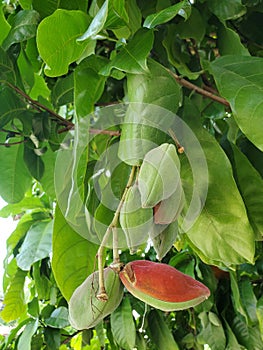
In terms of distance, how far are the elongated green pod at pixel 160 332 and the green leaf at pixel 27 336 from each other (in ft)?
0.73

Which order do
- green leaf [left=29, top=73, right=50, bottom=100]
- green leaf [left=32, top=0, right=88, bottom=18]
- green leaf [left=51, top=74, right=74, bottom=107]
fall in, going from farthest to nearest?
green leaf [left=29, top=73, right=50, bottom=100]
green leaf [left=51, top=74, right=74, bottom=107]
green leaf [left=32, top=0, right=88, bottom=18]

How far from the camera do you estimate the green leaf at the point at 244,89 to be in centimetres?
40

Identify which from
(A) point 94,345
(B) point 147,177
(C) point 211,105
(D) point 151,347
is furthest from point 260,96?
(A) point 94,345

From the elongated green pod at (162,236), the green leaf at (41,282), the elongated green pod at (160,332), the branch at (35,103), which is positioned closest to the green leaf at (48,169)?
the branch at (35,103)

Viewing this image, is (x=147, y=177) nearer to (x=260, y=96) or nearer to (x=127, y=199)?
(x=127, y=199)

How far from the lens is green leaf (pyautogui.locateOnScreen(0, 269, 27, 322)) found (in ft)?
3.11

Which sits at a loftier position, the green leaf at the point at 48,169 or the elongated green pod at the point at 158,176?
the elongated green pod at the point at 158,176

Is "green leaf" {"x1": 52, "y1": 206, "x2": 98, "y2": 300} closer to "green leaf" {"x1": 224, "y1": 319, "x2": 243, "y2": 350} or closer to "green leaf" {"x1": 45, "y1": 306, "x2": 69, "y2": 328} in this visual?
"green leaf" {"x1": 45, "y1": 306, "x2": 69, "y2": 328}

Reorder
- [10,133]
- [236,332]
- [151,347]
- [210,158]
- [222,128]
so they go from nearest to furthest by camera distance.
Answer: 1. [210,158]
2. [10,133]
3. [222,128]
4. [236,332]
5. [151,347]

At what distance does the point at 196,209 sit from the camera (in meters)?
0.41

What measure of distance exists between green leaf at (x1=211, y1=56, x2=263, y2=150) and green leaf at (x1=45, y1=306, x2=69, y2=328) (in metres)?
0.59

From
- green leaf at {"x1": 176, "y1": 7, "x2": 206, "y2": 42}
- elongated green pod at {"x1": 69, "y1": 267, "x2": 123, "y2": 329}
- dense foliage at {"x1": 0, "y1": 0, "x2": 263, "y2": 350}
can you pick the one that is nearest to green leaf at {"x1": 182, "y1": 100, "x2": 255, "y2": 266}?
dense foliage at {"x1": 0, "y1": 0, "x2": 263, "y2": 350}

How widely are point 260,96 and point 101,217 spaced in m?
0.19

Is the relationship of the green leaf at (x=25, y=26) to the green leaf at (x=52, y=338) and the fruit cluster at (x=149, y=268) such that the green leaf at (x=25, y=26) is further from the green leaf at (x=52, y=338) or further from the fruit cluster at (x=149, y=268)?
the green leaf at (x=52, y=338)
